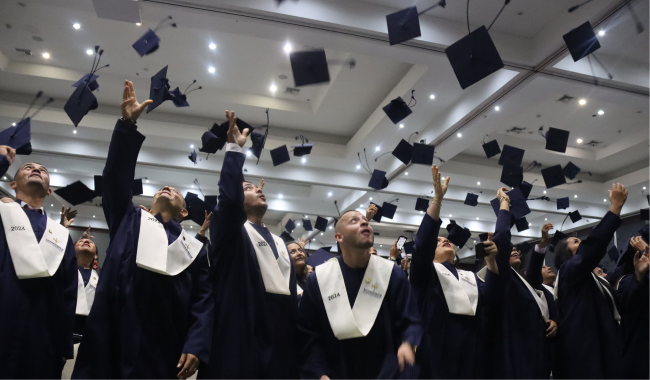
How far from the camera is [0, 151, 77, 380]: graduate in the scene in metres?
2.09

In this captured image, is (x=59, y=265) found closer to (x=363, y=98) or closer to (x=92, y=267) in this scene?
(x=92, y=267)

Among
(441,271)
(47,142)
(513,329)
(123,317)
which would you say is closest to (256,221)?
(123,317)

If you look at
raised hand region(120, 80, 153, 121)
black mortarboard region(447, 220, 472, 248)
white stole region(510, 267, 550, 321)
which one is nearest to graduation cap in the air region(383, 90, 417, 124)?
black mortarboard region(447, 220, 472, 248)

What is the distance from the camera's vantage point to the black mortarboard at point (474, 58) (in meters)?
4.03

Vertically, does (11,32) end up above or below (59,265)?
above

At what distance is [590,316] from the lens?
3.28m

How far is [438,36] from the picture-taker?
4.91 m

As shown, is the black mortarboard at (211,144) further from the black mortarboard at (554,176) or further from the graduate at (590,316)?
the black mortarboard at (554,176)

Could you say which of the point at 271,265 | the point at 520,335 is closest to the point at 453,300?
the point at 520,335

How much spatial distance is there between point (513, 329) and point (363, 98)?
449cm

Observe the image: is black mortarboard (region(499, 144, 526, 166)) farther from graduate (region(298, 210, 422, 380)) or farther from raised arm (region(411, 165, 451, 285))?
graduate (region(298, 210, 422, 380))

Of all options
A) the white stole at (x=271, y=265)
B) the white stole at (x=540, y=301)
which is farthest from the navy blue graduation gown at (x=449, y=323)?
the white stole at (x=271, y=265)

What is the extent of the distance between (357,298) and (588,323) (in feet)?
6.54

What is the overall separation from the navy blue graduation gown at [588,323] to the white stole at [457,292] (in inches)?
30.5
